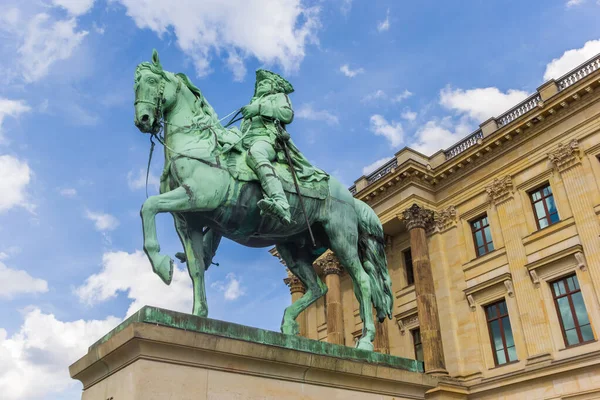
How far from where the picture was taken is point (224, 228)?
5887mm

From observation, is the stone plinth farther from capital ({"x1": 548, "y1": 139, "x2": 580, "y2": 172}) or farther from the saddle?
capital ({"x1": 548, "y1": 139, "x2": 580, "y2": 172})

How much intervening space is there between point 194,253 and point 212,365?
1559mm

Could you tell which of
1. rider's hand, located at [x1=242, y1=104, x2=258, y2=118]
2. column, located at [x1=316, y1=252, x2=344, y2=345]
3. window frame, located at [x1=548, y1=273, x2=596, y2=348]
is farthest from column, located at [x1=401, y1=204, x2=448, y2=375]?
rider's hand, located at [x1=242, y1=104, x2=258, y2=118]

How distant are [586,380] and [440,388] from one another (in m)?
5.60

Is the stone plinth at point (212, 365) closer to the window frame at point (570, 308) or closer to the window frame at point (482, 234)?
the window frame at point (570, 308)

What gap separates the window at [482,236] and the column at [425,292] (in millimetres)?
2361

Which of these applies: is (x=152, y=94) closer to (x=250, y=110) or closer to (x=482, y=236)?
(x=250, y=110)

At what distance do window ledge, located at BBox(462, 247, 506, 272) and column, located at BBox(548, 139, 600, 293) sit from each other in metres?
3.81

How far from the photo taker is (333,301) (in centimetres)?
2944

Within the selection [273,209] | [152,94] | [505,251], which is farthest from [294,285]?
[273,209]

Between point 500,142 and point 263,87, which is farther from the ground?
point 500,142

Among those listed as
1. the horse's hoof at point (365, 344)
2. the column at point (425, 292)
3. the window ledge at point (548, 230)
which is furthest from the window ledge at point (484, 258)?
the horse's hoof at point (365, 344)

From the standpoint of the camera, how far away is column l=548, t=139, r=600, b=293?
21344mm

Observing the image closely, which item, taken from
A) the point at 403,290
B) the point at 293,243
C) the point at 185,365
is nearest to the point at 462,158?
the point at 403,290
